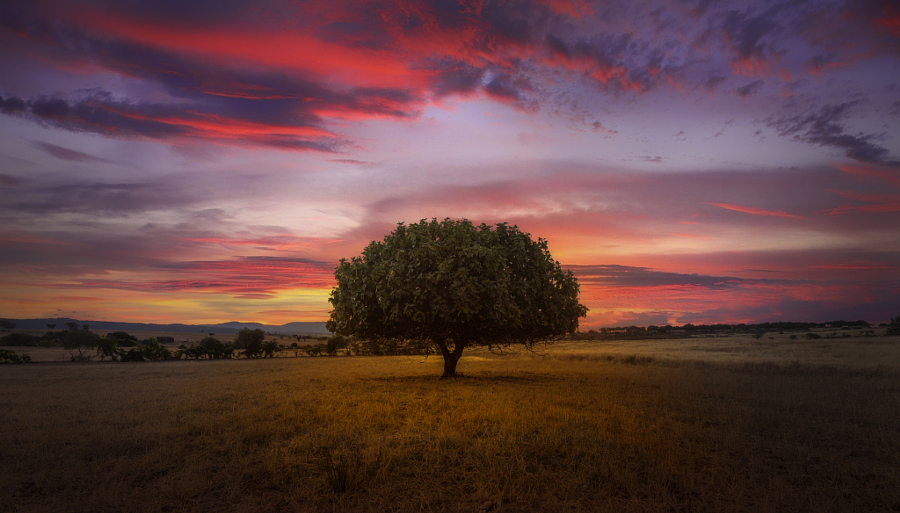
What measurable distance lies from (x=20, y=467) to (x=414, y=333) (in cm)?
1852

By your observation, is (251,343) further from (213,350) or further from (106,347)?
(106,347)

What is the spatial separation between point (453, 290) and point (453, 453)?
11.8 meters

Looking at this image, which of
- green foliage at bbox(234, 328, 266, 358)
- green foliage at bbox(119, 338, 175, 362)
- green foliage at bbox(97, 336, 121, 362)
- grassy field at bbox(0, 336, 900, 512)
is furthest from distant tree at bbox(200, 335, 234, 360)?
grassy field at bbox(0, 336, 900, 512)

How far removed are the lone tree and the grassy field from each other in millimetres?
4421

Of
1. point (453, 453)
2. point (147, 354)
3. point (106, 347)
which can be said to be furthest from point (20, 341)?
point (453, 453)

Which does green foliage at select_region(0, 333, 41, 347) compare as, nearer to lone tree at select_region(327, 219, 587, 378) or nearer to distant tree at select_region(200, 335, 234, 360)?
distant tree at select_region(200, 335, 234, 360)

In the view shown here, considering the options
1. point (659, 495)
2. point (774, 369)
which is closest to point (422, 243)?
point (659, 495)

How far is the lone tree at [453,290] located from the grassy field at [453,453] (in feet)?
14.5

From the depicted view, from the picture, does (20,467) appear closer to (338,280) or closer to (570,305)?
(338,280)

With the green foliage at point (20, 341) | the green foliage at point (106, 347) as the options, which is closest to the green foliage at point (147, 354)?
the green foliage at point (106, 347)

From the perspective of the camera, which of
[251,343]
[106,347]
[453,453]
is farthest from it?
[251,343]

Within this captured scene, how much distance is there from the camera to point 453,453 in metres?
10.8

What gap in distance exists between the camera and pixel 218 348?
6750 cm

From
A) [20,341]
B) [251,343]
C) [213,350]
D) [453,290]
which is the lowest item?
[213,350]
